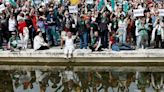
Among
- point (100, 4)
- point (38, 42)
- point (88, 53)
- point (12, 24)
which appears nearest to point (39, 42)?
point (38, 42)

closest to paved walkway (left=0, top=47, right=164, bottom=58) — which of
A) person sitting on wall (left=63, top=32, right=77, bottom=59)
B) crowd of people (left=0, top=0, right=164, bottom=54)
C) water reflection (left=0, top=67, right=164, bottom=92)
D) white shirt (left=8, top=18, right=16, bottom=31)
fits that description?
person sitting on wall (left=63, top=32, right=77, bottom=59)

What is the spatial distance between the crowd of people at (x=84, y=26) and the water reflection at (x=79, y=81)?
154 centimetres

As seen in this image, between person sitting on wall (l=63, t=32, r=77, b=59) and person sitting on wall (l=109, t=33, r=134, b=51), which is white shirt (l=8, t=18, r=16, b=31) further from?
person sitting on wall (l=109, t=33, r=134, b=51)

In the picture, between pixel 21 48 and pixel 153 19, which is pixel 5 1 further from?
pixel 153 19

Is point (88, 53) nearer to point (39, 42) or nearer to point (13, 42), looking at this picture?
point (39, 42)

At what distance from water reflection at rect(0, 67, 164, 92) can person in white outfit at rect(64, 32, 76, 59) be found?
0.71 metres

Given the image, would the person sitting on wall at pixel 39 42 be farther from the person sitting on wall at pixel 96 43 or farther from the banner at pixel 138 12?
the banner at pixel 138 12

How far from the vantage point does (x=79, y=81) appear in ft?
59.0

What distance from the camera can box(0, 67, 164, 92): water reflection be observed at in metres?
17.1

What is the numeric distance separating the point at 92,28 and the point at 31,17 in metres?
2.64

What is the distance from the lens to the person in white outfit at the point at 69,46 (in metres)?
19.8

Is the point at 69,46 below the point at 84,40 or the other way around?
below

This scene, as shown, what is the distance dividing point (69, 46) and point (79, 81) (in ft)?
8.24

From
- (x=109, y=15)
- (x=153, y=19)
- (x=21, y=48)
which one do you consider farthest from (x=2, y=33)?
(x=153, y=19)
